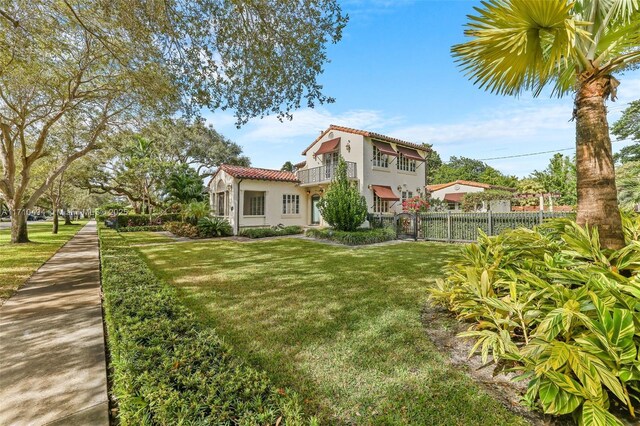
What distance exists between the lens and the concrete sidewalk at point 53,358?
2.83m

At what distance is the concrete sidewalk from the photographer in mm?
2830

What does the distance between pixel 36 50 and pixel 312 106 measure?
7.55 meters

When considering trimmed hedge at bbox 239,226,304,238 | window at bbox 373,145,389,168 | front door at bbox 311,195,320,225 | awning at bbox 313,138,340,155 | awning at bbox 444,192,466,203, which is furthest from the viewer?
awning at bbox 444,192,466,203

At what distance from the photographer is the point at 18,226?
16.2 m

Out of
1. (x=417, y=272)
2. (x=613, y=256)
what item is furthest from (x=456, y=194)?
(x=613, y=256)

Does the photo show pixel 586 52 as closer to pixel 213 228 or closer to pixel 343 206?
pixel 343 206

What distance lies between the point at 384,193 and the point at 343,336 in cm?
1757

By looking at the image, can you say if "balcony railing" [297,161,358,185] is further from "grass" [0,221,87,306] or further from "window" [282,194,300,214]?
"grass" [0,221,87,306]

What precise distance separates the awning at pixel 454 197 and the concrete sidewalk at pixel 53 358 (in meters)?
29.3

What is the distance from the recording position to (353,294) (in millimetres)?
6395

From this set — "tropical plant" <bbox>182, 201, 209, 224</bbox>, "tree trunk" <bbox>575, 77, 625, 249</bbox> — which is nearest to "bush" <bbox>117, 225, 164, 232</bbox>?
"tropical plant" <bbox>182, 201, 209, 224</bbox>

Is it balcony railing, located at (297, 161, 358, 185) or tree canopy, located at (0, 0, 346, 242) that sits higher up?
tree canopy, located at (0, 0, 346, 242)

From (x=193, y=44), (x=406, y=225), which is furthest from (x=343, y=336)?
(x=406, y=225)

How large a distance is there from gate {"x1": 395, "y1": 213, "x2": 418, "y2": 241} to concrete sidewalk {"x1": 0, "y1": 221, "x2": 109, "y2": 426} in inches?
601
